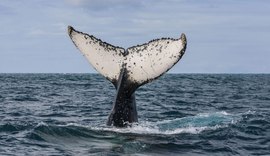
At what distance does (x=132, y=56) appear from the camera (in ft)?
35.1

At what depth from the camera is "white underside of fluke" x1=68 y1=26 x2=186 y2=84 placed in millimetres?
9852

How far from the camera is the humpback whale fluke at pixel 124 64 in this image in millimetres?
10094

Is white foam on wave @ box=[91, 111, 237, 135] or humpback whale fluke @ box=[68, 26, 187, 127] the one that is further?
white foam on wave @ box=[91, 111, 237, 135]

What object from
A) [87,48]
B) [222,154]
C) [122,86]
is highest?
[87,48]

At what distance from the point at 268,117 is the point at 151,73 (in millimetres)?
7235

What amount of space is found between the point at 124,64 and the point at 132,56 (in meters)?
0.24

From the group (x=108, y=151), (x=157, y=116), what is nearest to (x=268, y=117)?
(x=157, y=116)

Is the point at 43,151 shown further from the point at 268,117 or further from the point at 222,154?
the point at 268,117

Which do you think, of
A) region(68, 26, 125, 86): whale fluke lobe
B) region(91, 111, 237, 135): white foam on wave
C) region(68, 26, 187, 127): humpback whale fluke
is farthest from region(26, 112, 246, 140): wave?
region(68, 26, 125, 86): whale fluke lobe

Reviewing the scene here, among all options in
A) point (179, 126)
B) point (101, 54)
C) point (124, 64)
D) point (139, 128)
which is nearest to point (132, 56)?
point (124, 64)

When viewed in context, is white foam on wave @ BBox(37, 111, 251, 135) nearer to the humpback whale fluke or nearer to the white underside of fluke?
the humpback whale fluke

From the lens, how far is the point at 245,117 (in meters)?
15.6

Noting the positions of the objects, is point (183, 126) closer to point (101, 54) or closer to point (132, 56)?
point (132, 56)

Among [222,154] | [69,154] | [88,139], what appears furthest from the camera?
[88,139]
